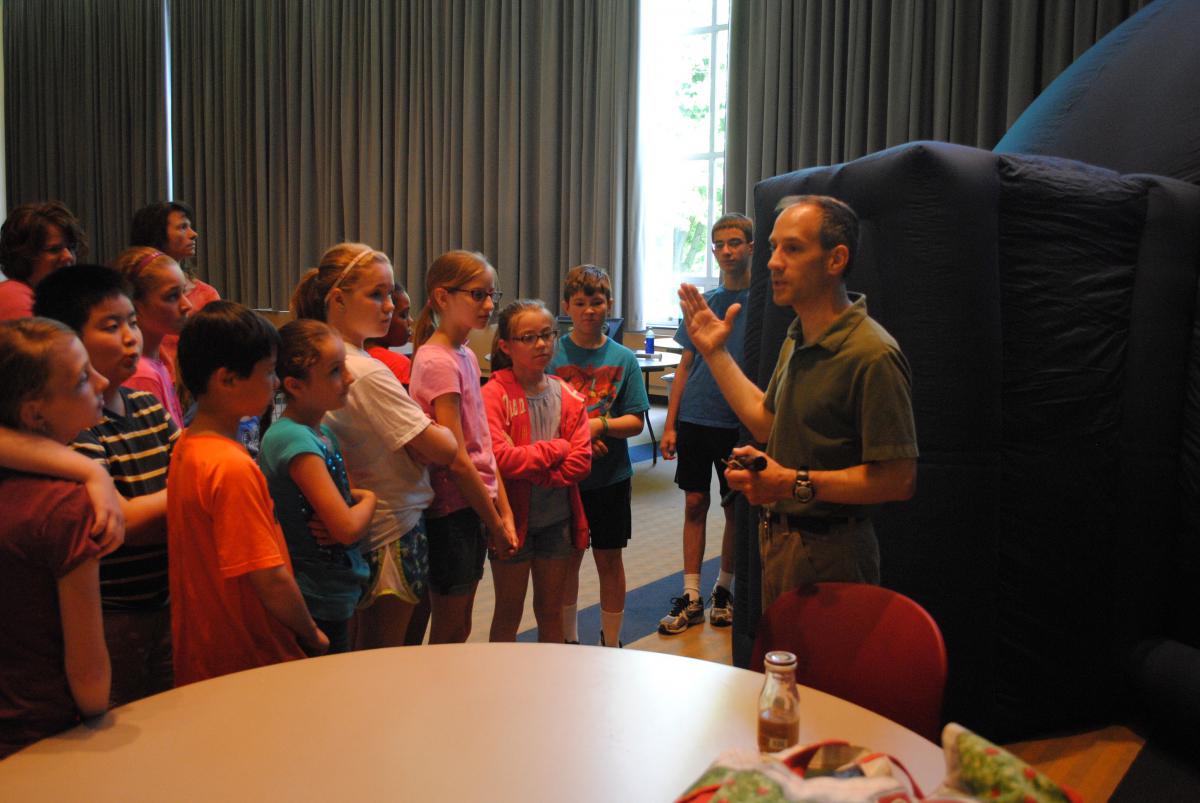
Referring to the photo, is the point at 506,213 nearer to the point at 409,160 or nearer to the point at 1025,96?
the point at 409,160

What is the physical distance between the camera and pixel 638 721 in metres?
1.33

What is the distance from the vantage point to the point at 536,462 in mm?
2777

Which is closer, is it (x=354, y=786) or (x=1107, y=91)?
(x=354, y=786)

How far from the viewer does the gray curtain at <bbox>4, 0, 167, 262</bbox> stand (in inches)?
466

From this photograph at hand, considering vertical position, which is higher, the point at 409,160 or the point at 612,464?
the point at 409,160

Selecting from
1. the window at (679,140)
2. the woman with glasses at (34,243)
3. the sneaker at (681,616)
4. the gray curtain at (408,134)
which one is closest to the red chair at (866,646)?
the sneaker at (681,616)

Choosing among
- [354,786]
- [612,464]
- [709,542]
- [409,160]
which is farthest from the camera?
[409,160]

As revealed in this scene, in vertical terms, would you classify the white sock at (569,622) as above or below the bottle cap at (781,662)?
below

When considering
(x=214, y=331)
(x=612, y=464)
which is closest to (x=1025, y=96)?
(x=612, y=464)

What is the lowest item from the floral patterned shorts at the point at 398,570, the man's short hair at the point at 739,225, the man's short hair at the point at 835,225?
the floral patterned shorts at the point at 398,570

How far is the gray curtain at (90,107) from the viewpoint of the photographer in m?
11.8

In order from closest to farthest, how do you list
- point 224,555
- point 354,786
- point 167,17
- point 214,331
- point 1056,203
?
point 354,786
point 224,555
point 214,331
point 1056,203
point 167,17

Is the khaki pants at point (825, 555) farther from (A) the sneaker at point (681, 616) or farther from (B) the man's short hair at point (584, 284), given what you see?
(A) the sneaker at point (681, 616)

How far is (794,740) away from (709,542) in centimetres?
383
